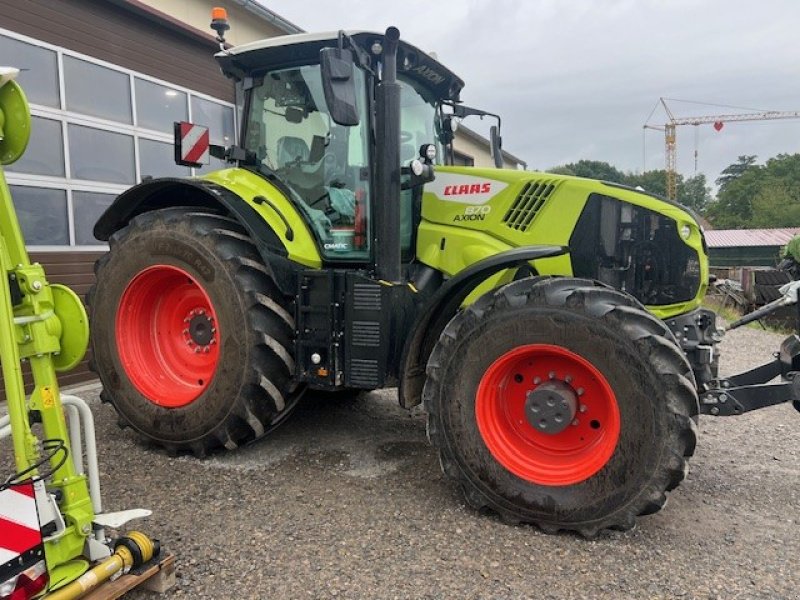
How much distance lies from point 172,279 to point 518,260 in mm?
2296

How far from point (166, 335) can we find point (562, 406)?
269 centimetres

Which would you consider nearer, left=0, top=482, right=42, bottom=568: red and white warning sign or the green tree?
left=0, top=482, right=42, bottom=568: red and white warning sign

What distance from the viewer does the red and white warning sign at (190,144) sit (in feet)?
14.0

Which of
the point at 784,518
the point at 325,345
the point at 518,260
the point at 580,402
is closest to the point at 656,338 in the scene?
the point at 580,402

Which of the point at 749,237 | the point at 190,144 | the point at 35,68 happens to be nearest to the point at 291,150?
the point at 190,144

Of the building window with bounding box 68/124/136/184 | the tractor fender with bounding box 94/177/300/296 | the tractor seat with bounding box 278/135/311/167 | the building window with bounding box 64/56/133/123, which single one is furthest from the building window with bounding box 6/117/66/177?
the tractor seat with bounding box 278/135/311/167

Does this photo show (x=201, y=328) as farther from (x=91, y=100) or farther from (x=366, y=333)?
(x=91, y=100)

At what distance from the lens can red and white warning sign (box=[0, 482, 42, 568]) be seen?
200 cm

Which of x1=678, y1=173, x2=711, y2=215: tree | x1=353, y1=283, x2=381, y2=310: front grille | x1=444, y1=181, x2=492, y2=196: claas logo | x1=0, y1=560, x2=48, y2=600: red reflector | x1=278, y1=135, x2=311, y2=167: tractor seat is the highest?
x1=678, y1=173, x2=711, y2=215: tree

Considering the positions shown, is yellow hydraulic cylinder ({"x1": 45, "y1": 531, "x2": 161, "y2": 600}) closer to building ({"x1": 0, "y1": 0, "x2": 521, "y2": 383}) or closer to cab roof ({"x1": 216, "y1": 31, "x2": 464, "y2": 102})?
cab roof ({"x1": 216, "y1": 31, "x2": 464, "y2": 102})

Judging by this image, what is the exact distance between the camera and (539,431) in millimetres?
3045

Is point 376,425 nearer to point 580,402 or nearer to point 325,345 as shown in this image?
point 325,345

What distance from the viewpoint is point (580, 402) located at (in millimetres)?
3043

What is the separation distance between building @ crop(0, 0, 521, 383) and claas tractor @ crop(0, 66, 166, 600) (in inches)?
115
